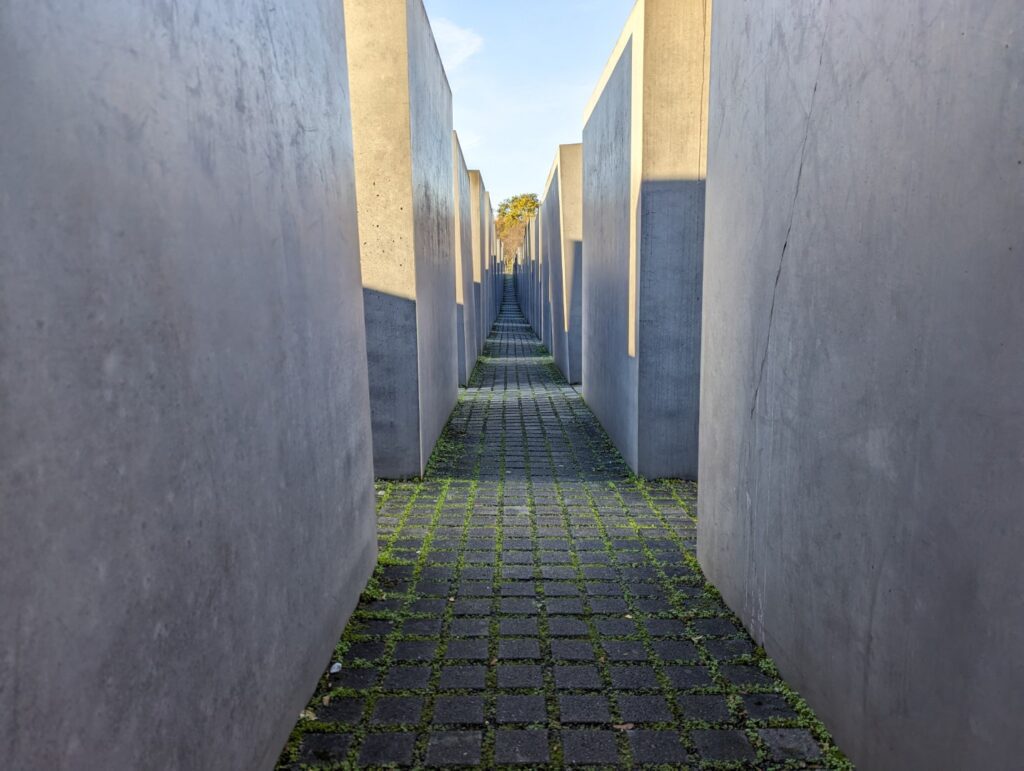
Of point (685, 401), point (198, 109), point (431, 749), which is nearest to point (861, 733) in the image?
point (431, 749)

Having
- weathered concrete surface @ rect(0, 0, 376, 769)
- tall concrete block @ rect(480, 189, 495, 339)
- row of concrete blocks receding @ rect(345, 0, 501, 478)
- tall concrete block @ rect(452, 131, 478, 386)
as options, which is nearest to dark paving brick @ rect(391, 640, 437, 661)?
weathered concrete surface @ rect(0, 0, 376, 769)

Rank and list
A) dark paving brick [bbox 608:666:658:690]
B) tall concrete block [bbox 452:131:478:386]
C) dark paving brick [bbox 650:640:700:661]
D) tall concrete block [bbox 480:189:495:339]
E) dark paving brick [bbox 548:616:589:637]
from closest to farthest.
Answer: dark paving brick [bbox 608:666:658:690] < dark paving brick [bbox 650:640:700:661] < dark paving brick [bbox 548:616:589:637] < tall concrete block [bbox 452:131:478:386] < tall concrete block [bbox 480:189:495:339]

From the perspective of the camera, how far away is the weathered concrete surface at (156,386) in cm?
117

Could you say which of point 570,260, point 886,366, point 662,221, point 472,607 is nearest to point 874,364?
point 886,366

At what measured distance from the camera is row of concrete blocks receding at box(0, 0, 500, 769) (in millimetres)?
1177

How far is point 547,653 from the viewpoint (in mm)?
3080

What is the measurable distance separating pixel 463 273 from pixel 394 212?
21.8 feet

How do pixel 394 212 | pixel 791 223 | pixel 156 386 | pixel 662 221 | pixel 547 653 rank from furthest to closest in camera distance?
pixel 394 212
pixel 662 221
pixel 547 653
pixel 791 223
pixel 156 386

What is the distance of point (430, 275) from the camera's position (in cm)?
688

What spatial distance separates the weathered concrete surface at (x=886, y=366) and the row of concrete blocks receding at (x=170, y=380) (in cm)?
197

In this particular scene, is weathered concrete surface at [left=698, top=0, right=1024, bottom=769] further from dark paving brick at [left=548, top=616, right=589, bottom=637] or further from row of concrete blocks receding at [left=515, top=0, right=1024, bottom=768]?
dark paving brick at [left=548, top=616, right=589, bottom=637]

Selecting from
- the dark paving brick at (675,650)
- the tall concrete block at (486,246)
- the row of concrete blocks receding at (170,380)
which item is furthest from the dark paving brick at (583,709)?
the tall concrete block at (486,246)

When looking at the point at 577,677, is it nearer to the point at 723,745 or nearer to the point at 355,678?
the point at 723,745

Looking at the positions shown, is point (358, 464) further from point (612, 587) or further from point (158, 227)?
point (158, 227)
